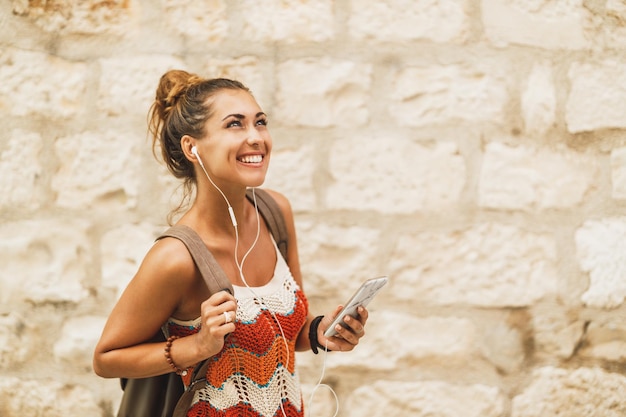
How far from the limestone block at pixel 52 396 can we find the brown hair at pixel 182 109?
1.16 meters

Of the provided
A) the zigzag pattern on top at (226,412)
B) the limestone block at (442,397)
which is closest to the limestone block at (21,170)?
the zigzag pattern on top at (226,412)

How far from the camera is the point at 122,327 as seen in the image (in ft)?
5.10

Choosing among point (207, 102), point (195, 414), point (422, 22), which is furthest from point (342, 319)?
point (422, 22)

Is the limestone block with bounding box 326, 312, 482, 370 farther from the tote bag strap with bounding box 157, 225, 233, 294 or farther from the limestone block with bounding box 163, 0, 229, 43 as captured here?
the limestone block with bounding box 163, 0, 229, 43

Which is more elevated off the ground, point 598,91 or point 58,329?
point 598,91

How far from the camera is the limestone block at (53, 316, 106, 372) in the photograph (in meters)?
2.42

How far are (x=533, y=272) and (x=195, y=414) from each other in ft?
4.77

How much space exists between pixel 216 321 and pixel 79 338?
4.12ft

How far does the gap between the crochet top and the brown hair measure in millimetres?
458

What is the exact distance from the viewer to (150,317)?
5.10ft

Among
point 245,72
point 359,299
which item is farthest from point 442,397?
point 245,72

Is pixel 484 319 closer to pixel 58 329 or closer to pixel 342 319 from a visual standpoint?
pixel 342 319

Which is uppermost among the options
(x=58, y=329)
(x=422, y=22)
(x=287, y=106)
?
Answer: (x=422, y=22)

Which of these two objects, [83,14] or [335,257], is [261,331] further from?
[83,14]
